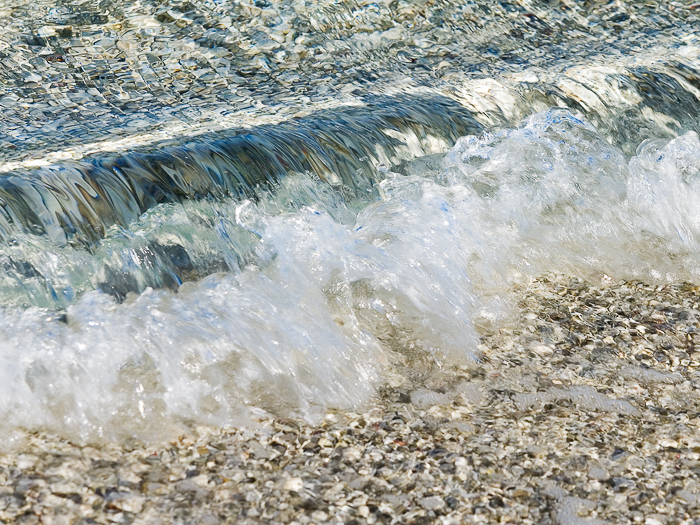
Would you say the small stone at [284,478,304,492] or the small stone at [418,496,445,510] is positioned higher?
the small stone at [418,496,445,510]

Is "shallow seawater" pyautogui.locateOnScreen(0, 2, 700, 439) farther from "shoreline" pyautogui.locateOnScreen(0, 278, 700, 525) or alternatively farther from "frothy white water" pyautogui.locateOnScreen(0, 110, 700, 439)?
"shoreline" pyautogui.locateOnScreen(0, 278, 700, 525)

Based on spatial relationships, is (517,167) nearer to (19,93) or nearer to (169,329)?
(169,329)

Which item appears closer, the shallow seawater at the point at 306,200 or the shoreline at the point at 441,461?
the shoreline at the point at 441,461

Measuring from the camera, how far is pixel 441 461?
220 centimetres

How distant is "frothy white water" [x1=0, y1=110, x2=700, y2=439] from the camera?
242 centimetres

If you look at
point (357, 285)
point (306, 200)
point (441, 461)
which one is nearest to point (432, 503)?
point (441, 461)


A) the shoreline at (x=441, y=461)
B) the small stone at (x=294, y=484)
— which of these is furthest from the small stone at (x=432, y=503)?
the small stone at (x=294, y=484)

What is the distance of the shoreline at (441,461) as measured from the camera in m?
2.00

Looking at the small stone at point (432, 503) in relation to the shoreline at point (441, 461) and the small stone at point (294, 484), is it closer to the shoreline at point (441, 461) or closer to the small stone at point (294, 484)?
the shoreline at point (441, 461)

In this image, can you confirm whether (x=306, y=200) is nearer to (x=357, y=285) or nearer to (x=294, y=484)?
(x=357, y=285)

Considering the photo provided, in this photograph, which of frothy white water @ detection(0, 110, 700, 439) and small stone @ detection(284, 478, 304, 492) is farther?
frothy white water @ detection(0, 110, 700, 439)

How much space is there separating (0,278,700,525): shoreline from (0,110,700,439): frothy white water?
0.49 ft

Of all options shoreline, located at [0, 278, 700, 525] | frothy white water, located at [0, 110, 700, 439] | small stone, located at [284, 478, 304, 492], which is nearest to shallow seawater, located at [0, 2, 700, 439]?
frothy white water, located at [0, 110, 700, 439]

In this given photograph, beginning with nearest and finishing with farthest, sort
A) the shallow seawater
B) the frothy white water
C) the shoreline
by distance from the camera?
the shoreline
the frothy white water
the shallow seawater
